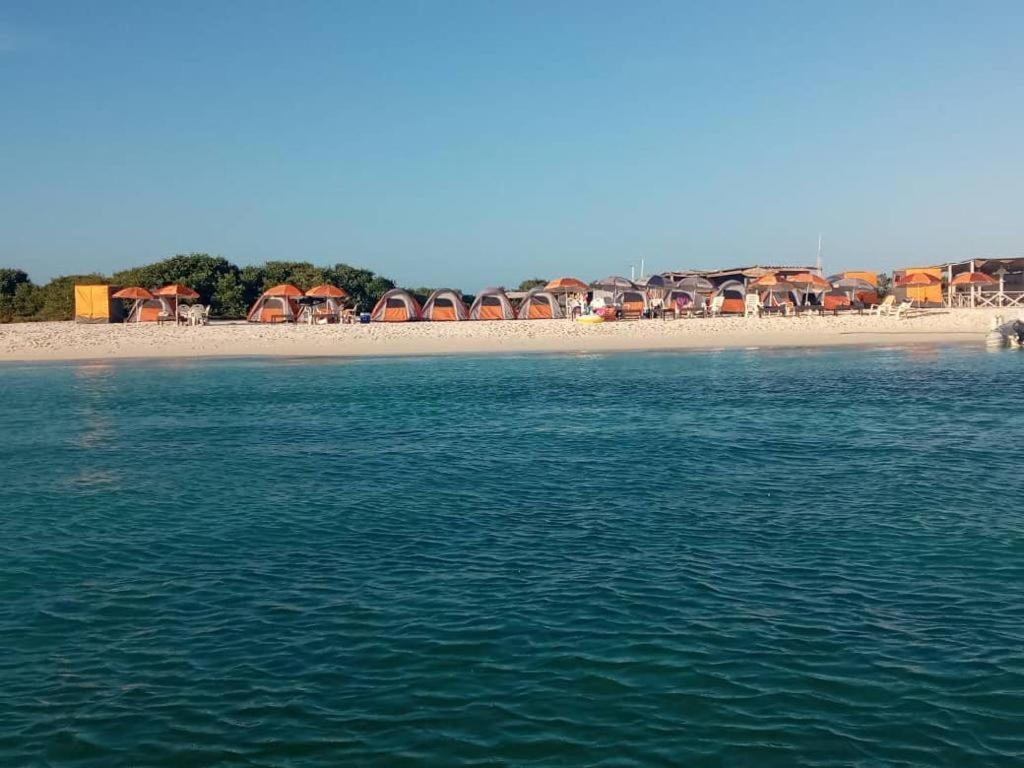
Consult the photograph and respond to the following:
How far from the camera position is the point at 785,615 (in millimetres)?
8180

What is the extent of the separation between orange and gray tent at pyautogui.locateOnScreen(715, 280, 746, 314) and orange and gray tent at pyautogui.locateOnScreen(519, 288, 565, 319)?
34.9 feet

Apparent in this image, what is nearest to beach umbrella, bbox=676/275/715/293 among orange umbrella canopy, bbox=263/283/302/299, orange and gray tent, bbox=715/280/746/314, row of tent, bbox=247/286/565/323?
orange and gray tent, bbox=715/280/746/314

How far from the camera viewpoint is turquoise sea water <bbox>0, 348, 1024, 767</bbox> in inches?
245

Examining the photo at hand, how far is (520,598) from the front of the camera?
8.76 meters

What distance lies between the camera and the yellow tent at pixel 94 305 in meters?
53.5

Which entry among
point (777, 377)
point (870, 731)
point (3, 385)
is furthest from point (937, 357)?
point (3, 385)

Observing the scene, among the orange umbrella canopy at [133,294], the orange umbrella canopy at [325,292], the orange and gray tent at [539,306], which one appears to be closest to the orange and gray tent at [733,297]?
the orange and gray tent at [539,306]

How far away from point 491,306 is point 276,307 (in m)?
13.3

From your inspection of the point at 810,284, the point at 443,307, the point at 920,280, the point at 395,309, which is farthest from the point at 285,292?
the point at 920,280

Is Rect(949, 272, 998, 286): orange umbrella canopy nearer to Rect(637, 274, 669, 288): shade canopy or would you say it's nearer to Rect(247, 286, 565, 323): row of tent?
Rect(637, 274, 669, 288): shade canopy

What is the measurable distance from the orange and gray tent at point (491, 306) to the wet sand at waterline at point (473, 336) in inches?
238

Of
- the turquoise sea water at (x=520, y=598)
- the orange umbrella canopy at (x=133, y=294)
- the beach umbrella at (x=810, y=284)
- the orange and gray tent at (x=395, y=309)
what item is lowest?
the turquoise sea water at (x=520, y=598)

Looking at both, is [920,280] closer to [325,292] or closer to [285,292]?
[325,292]

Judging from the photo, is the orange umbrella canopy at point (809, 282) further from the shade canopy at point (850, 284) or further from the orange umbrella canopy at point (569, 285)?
the orange umbrella canopy at point (569, 285)
